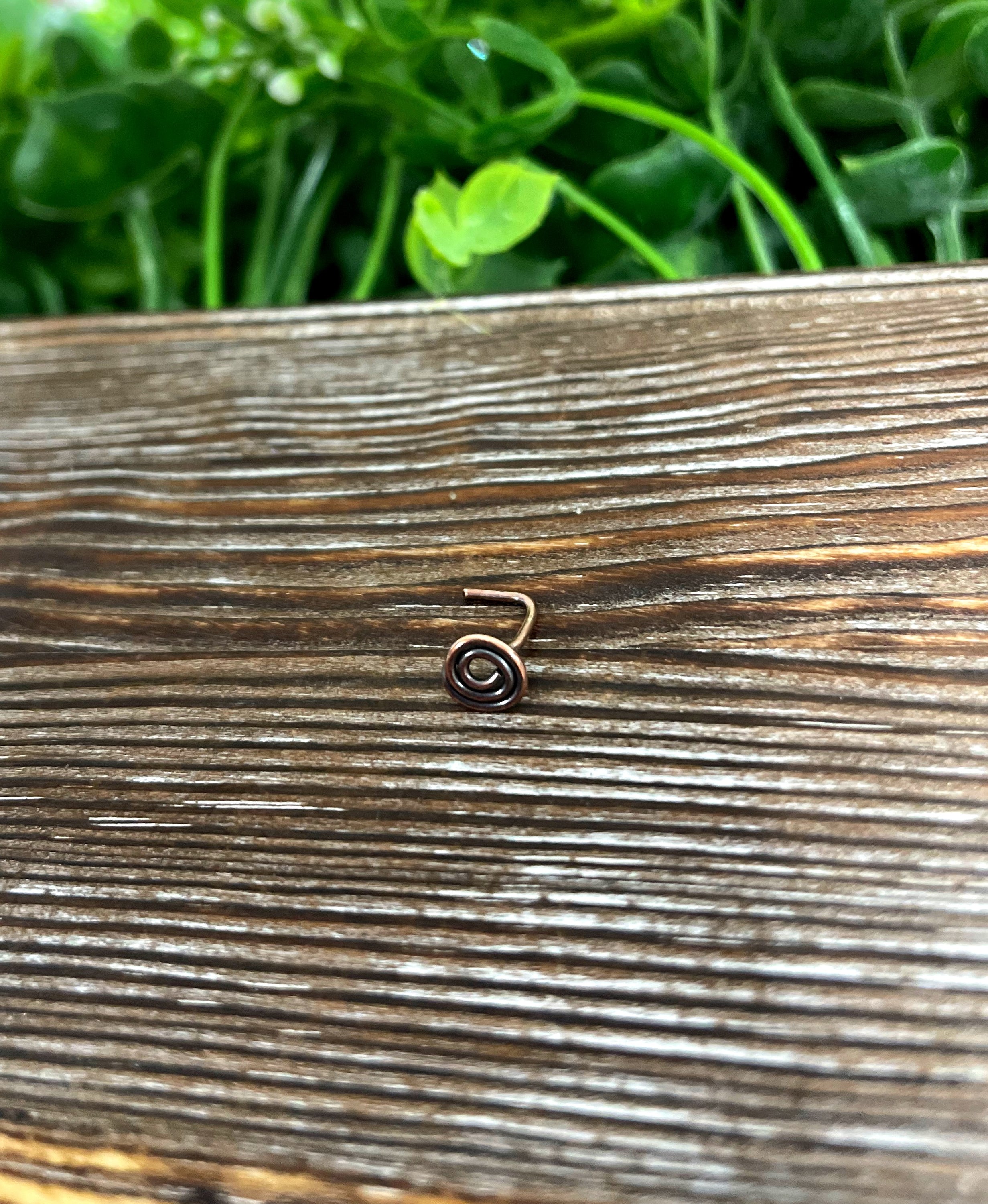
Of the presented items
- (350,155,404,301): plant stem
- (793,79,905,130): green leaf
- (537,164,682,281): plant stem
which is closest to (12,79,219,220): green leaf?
(350,155,404,301): plant stem

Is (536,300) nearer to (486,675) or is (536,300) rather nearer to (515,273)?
(515,273)

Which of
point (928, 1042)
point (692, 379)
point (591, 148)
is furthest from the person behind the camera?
point (591, 148)

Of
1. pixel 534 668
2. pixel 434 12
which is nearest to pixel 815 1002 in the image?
pixel 534 668

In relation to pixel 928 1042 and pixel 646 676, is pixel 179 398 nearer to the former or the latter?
pixel 646 676

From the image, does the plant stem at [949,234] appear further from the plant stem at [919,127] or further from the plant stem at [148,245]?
the plant stem at [148,245]

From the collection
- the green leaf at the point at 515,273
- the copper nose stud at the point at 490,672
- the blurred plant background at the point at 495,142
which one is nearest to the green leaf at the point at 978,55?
the blurred plant background at the point at 495,142
